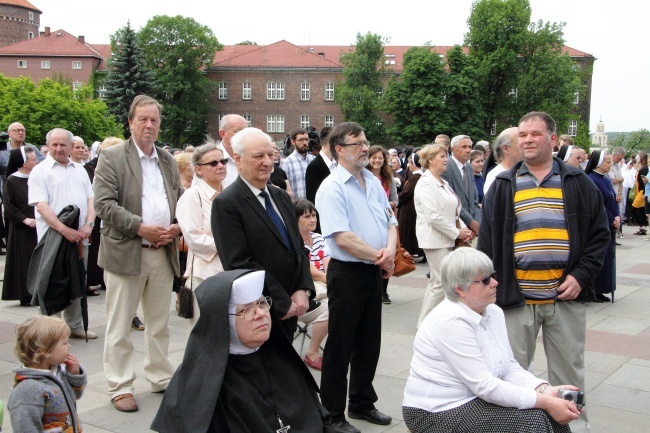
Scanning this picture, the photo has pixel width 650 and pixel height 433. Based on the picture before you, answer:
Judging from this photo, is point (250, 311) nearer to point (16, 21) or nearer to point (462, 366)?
point (462, 366)

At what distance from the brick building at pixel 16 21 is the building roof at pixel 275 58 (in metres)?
30.7

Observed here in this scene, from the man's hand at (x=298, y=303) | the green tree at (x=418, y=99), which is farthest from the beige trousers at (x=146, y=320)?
the green tree at (x=418, y=99)

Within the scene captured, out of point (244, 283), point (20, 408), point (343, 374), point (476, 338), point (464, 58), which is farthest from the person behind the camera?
point (464, 58)

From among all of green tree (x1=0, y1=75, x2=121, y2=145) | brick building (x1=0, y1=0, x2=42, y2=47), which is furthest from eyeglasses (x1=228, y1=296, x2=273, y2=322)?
brick building (x1=0, y1=0, x2=42, y2=47)

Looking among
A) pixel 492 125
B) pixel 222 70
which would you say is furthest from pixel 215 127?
pixel 492 125

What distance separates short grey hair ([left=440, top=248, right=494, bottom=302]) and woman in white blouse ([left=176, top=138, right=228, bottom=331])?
79.7 inches

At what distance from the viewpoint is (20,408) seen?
10.7 ft

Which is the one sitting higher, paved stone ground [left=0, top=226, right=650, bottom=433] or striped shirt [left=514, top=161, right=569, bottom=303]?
striped shirt [left=514, top=161, right=569, bottom=303]

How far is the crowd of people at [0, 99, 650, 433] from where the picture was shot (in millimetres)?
2959

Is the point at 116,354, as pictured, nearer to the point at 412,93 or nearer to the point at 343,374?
the point at 343,374

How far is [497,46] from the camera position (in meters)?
57.8

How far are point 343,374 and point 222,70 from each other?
3006 inches

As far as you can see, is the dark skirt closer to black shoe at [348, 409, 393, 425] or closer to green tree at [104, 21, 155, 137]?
black shoe at [348, 409, 393, 425]

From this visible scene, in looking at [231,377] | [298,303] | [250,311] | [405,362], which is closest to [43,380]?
[231,377]
